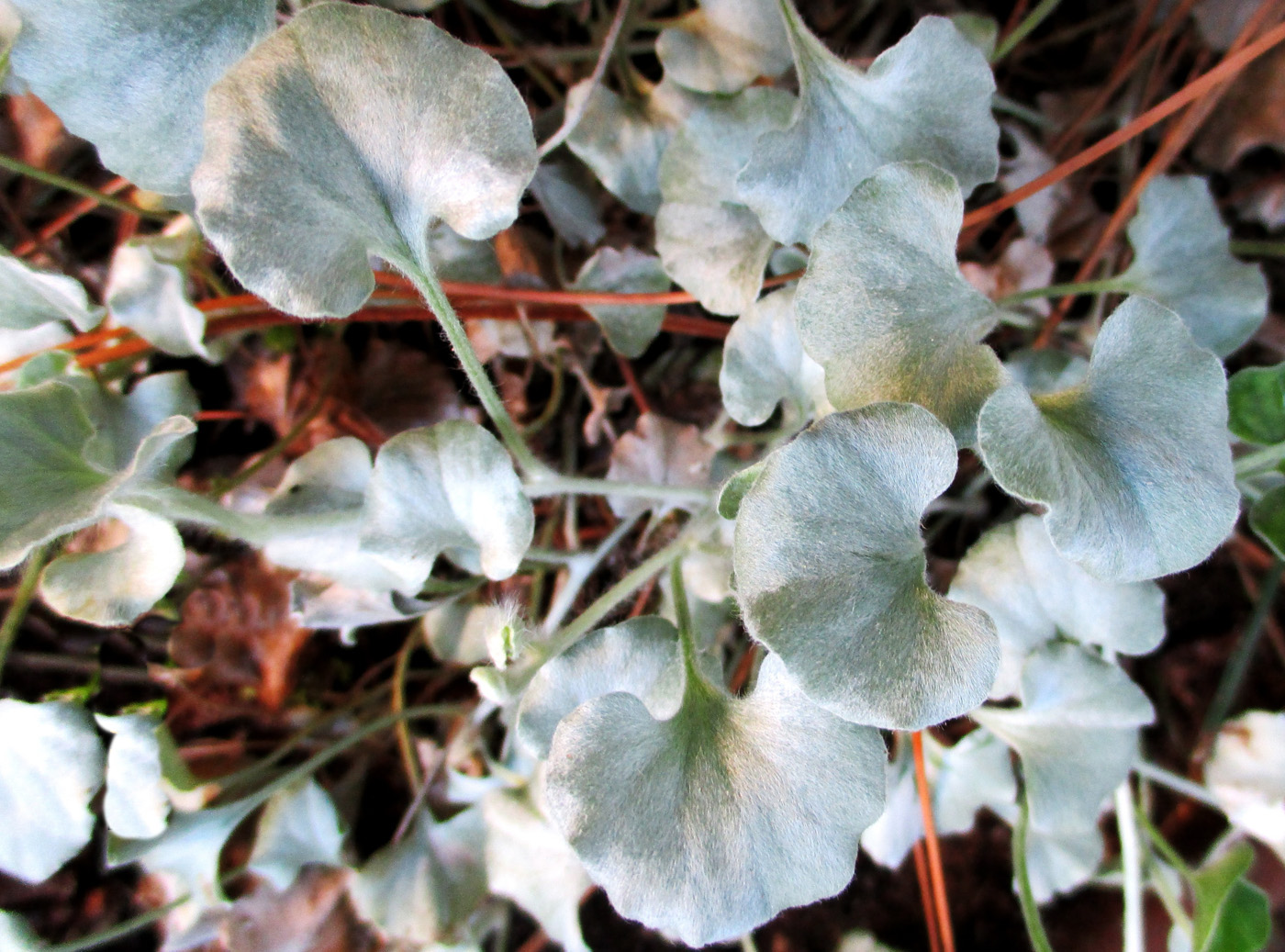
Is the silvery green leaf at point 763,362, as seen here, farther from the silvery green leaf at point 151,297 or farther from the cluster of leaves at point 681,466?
the silvery green leaf at point 151,297

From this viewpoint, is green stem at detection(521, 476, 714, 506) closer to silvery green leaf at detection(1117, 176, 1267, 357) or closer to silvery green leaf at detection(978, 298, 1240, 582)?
silvery green leaf at detection(978, 298, 1240, 582)

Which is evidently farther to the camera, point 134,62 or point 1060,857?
point 1060,857

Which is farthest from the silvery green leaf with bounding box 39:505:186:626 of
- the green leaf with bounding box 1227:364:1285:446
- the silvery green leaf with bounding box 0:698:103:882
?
the green leaf with bounding box 1227:364:1285:446

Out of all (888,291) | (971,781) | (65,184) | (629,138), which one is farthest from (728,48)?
(971,781)

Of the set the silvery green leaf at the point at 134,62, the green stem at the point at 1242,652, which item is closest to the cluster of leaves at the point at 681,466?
the silvery green leaf at the point at 134,62

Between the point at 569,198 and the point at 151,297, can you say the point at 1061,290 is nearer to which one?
the point at 569,198

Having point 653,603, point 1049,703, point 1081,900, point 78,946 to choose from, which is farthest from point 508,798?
point 1081,900

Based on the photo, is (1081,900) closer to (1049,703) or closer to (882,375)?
(1049,703)
